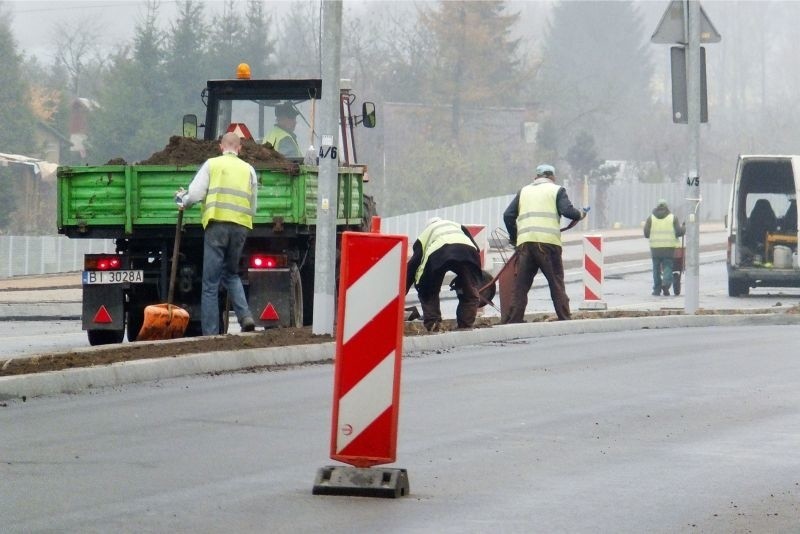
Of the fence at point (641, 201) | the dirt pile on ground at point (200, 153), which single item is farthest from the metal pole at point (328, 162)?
the fence at point (641, 201)

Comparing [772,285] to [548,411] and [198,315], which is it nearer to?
[198,315]

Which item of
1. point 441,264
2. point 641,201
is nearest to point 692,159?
point 441,264

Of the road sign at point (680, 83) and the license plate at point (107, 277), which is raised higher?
the road sign at point (680, 83)

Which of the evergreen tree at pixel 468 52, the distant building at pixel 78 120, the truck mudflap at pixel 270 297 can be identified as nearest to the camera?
the truck mudflap at pixel 270 297

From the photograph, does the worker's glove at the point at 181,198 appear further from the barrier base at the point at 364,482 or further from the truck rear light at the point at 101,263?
the barrier base at the point at 364,482

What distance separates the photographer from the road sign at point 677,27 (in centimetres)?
2031

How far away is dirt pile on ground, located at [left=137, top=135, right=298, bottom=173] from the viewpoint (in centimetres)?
1647

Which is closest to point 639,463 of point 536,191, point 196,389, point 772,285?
point 196,389

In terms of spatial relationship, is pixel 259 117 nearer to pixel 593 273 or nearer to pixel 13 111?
pixel 593 273

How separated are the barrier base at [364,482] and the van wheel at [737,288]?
2243 centimetres

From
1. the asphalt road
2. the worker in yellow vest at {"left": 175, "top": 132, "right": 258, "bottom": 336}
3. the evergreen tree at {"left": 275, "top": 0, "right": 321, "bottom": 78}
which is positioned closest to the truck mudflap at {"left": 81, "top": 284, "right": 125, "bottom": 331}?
the worker in yellow vest at {"left": 175, "top": 132, "right": 258, "bottom": 336}

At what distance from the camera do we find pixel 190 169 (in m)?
16.1

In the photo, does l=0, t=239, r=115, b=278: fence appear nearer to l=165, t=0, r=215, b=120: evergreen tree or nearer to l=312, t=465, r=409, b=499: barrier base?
l=165, t=0, r=215, b=120: evergreen tree

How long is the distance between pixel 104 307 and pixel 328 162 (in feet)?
9.18
